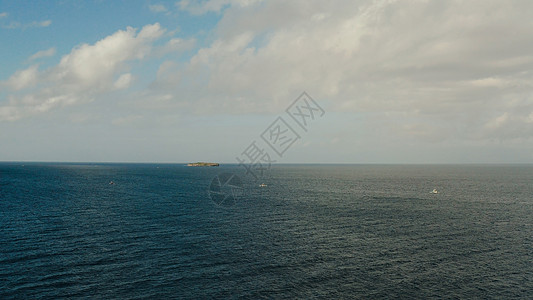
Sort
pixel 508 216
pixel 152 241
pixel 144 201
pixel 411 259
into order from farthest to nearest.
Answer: pixel 144 201, pixel 508 216, pixel 152 241, pixel 411 259

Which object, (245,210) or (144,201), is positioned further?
(144,201)

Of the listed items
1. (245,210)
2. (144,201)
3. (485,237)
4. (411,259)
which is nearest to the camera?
(411,259)

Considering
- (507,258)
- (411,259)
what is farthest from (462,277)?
(507,258)

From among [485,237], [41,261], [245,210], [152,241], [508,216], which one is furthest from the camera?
[245,210]

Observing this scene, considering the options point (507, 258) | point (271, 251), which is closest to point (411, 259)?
point (507, 258)

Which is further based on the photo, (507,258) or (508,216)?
(508,216)

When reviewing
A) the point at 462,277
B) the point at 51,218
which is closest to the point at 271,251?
the point at 462,277

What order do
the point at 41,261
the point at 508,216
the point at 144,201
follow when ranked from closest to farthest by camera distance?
the point at 41,261
the point at 508,216
the point at 144,201

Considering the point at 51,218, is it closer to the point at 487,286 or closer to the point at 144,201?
the point at 144,201

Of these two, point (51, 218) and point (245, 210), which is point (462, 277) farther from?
point (51, 218)
